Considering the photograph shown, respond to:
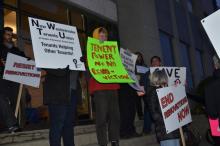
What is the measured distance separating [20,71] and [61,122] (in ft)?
6.60

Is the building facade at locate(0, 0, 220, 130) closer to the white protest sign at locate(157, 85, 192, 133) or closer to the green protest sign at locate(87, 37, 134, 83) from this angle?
the green protest sign at locate(87, 37, 134, 83)

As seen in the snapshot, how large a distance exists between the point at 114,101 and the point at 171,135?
1187 millimetres

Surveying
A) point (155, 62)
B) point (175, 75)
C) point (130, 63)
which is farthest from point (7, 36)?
point (175, 75)

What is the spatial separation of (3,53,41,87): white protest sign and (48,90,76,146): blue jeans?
163cm

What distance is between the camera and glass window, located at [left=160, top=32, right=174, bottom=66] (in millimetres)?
14722

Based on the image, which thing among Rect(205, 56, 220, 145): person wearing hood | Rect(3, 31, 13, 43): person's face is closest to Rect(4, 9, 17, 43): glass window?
Rect(3, 31, 13, 43): person's face

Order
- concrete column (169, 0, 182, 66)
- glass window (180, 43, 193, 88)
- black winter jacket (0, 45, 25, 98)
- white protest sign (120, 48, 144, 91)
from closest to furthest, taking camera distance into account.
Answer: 1. black winter jacket (0, 45, 25, 98)
2. white protest sign (120, 48, 144, 91)
3. concrete column (169, 0, 182, 66)
4. glass window (180, 43, 193, 88)

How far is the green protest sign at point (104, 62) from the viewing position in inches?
226

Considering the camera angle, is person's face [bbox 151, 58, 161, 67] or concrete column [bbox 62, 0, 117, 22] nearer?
person's face [bbox 151, 58, 161, 67]

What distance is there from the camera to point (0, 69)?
621 cm

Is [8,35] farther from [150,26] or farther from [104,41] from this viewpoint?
[150,26]

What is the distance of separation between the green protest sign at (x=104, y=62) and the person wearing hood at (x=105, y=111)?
0.15 metres

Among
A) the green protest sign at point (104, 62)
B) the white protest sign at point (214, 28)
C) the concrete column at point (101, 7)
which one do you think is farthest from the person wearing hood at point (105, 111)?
the concrete column at point (101, 7)

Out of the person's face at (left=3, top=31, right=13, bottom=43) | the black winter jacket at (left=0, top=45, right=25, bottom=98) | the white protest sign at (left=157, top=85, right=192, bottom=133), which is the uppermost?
the person's face at (left=3, top=31, right=13, bottom=43)
